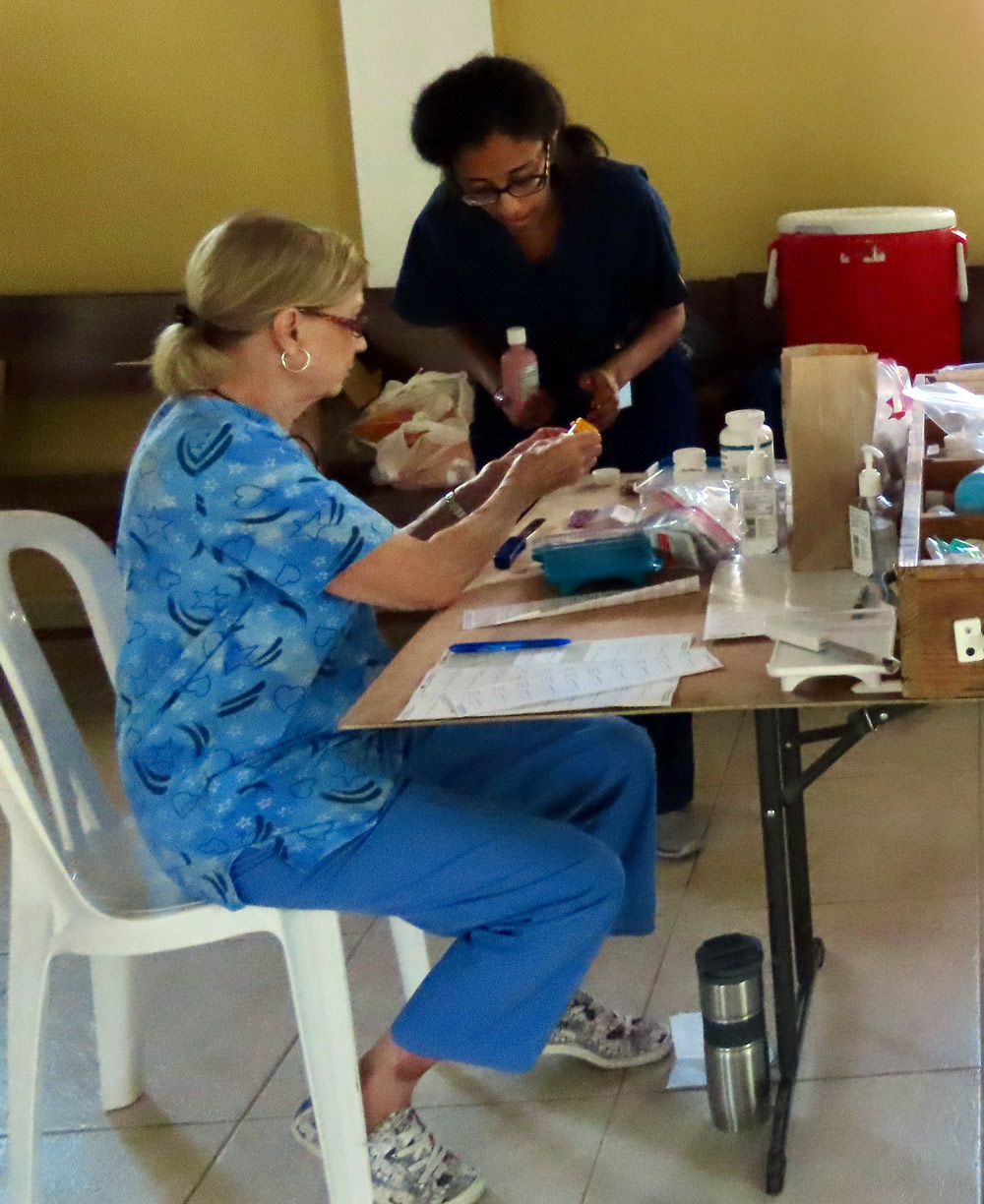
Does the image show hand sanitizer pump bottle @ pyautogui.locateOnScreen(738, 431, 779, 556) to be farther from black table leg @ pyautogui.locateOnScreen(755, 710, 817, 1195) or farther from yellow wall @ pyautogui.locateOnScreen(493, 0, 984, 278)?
yellow wall @ pyautogui.locateOnScreen(493, 0, 984, 278)

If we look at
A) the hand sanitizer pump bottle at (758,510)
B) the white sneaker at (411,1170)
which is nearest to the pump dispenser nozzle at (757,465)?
the hand sanitizer pump bottle at (758,510)

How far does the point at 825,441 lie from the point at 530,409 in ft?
Result: 2.71

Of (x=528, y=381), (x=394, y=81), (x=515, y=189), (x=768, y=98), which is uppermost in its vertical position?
(x=394, y=81)

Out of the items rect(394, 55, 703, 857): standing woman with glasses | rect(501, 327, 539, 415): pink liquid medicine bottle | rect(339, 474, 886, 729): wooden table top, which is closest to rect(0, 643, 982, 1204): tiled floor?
rect(394, 55, 703, 857): standing woman with glasses

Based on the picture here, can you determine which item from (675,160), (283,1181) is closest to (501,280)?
(283,1181)

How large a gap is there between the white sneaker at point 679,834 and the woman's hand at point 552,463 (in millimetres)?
1002

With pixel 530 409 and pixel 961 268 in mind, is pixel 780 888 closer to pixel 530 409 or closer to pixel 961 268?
pixel 530 409

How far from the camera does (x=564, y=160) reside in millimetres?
2631

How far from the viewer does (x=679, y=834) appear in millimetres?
2896

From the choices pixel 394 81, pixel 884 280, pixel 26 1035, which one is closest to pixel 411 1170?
pixel 26 1035

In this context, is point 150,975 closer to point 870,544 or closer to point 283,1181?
point 283,1181

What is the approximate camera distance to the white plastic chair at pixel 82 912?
179 cm

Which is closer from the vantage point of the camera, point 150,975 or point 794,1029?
point 794,1029

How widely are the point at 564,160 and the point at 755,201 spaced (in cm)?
191
